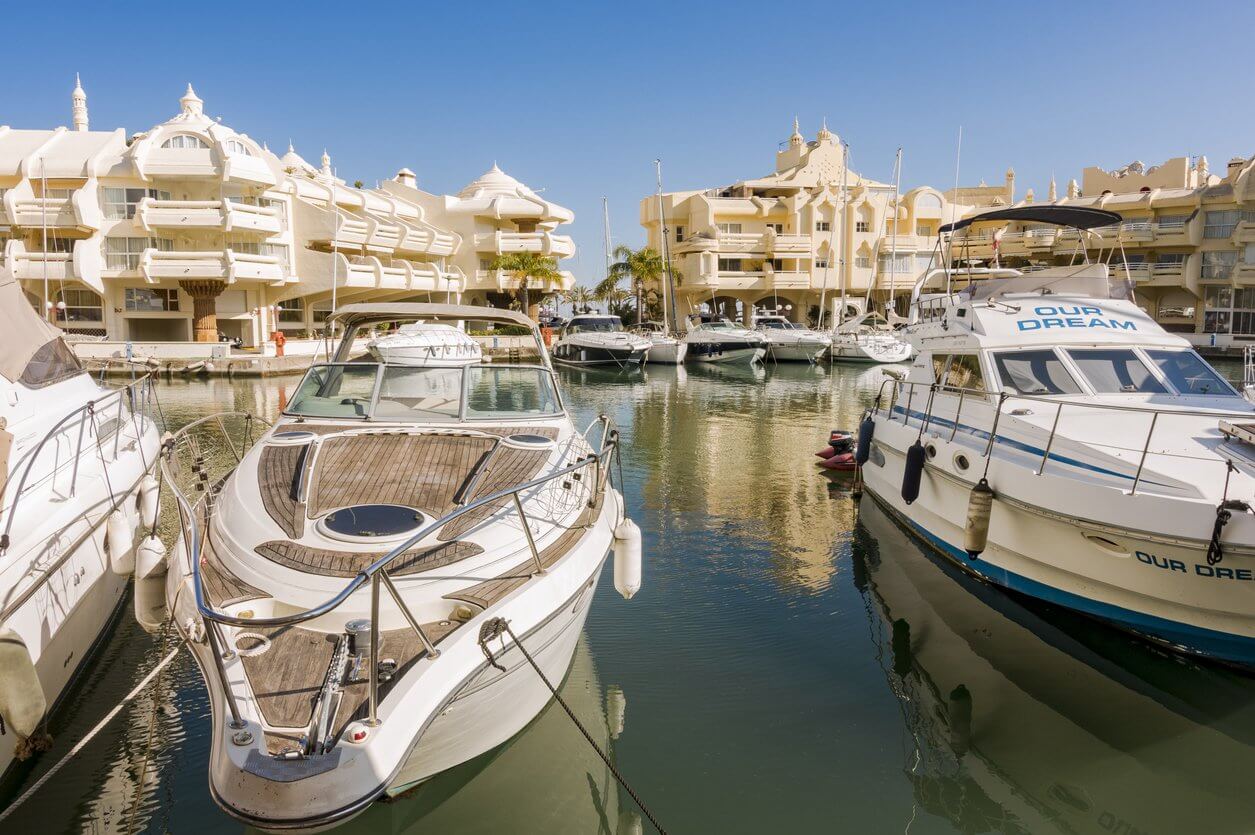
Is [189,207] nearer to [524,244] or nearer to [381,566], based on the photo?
[524,244]

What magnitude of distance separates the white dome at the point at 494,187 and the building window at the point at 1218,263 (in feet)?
141

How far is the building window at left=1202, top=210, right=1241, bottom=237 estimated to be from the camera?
48.5 metres

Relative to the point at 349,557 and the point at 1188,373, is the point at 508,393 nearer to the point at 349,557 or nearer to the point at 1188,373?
the point at 349,557

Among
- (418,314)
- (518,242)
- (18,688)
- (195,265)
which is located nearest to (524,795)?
(18,688)

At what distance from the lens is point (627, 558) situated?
18.3 feet

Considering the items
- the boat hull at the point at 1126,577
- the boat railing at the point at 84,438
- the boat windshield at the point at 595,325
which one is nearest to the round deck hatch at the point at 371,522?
the boat railing at the point at 84,438

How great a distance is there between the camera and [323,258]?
40781 millimetres

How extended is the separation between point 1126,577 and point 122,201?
142 feet

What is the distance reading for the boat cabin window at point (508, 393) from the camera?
7.65m

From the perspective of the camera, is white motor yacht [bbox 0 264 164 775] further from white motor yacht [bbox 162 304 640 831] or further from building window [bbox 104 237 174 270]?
building window [bbox 104 237 174 270]

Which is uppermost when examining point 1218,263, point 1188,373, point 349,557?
point 1218,263

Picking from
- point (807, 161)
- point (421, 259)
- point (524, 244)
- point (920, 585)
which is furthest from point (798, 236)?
point (920, 585)

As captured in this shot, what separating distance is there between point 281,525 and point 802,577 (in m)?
5.97

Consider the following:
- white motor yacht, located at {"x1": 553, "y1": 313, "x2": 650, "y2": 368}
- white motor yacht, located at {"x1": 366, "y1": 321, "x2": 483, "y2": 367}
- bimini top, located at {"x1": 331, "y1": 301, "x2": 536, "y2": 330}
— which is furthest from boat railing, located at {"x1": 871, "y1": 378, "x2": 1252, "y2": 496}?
white motor yacht, located at {"x1": 553, "y1": 313, "x2": 650, "y2": 368}
